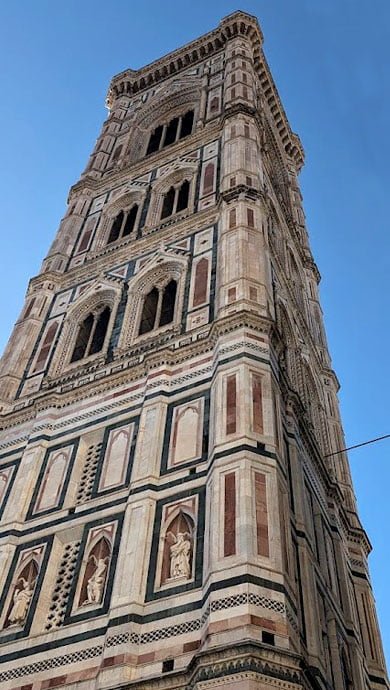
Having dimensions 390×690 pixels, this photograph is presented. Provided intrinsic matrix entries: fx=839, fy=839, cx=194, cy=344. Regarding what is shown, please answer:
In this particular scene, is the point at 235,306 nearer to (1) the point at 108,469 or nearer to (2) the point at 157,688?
(1) the point at 108,469

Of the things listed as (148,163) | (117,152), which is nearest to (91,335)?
(148,163)

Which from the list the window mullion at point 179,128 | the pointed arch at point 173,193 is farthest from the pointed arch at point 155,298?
the window mullion at point 179,128

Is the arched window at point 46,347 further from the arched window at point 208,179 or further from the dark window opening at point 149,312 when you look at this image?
the arched window at point 208,179

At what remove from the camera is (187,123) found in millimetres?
24281

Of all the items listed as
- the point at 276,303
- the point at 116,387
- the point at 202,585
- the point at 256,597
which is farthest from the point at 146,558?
the point at 276,303

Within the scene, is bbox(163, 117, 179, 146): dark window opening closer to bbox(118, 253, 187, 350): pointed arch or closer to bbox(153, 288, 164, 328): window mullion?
bbox(118, 253, 187, 350): pointed arch

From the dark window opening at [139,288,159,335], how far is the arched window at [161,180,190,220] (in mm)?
3280

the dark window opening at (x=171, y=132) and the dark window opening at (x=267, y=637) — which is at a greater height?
the dark window opening at (x=171, y=132)

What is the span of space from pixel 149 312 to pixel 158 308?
1.08 feet

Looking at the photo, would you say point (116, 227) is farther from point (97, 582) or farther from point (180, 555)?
point (180, 555)

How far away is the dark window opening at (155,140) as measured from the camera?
2382cm

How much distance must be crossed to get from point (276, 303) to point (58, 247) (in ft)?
21.1

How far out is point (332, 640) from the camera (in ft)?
34.6

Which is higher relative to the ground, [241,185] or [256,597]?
[241,185]
